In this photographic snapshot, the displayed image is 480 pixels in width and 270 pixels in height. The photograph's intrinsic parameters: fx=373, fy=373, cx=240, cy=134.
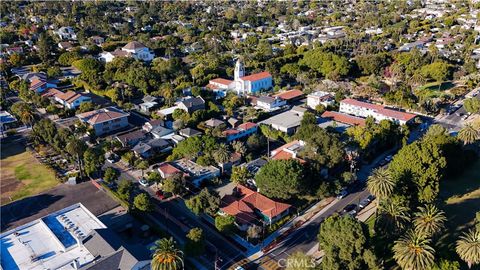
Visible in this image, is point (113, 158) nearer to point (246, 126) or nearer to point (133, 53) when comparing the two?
point (246, 126)

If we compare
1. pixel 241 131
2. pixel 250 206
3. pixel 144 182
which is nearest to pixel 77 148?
pixel 144 182

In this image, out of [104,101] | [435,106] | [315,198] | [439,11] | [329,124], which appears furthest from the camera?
[439,11]

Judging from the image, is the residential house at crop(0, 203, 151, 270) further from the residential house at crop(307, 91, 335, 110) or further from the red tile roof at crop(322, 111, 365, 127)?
the residential house at crop(307, 91, 335, 110)

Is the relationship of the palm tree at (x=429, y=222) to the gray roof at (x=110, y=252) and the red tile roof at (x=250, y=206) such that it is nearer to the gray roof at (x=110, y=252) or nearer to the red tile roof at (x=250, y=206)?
the red tile roof at (x=250, y=206)

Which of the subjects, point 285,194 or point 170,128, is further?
point 170,128

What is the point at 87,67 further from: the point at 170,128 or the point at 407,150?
the point at 407,150

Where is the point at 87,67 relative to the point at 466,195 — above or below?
above

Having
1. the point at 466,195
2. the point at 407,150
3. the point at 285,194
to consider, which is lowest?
the point at 466,195

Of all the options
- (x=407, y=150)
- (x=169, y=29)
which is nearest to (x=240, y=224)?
(x=407, y=150)
